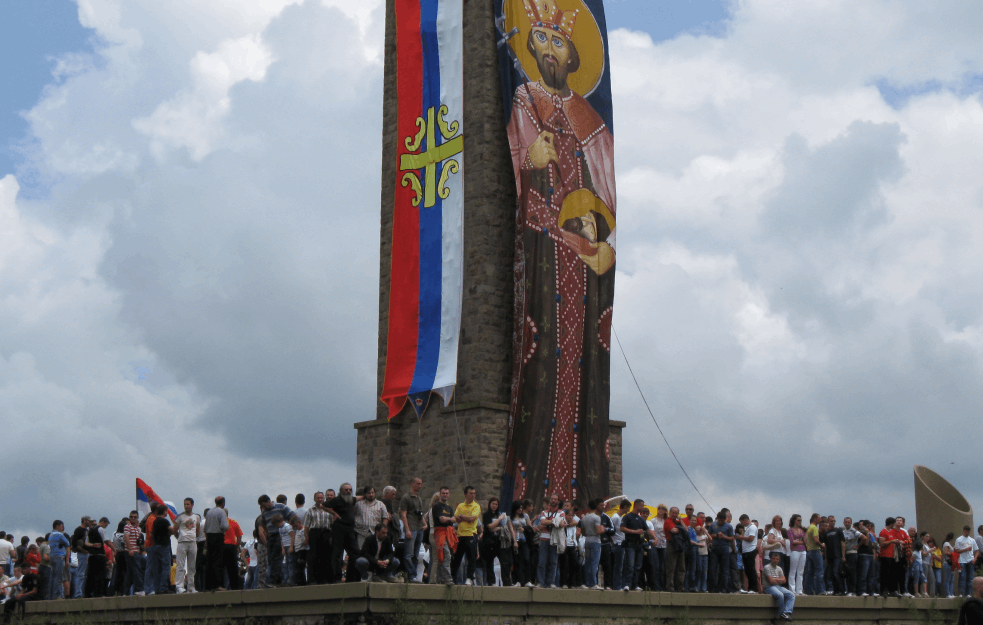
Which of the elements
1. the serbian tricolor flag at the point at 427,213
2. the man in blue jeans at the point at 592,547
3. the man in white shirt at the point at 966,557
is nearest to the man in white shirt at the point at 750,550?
the man in blue jeans at the point at 592,547

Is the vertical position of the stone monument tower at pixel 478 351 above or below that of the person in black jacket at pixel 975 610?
above

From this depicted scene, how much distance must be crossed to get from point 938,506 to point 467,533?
13.6m

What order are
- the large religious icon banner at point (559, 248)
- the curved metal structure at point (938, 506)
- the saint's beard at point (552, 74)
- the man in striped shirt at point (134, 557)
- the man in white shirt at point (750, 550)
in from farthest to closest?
the saint's beard at point (552, 74)
the curved metal structure at point (938, 506)
the large religious icon banner at point (559, 248)
the man in white shirt at point (750, 550)
the man in striped shirt at point (134, 557)

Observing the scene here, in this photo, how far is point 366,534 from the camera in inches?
645

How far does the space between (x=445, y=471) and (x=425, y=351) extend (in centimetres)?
266

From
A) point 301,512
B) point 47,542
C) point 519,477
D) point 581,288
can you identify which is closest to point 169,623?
point 301,512

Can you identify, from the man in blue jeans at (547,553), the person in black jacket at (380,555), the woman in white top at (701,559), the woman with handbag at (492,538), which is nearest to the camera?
the person in black jacket at (380,555)

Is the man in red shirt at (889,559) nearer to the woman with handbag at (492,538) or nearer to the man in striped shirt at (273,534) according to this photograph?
the woman with handbag at (492,538)

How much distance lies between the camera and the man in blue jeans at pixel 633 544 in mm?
18453

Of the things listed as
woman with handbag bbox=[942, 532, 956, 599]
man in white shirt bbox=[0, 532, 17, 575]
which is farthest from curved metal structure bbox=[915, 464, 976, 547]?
man in white shirt bbox=[0, 532, 17, 575]

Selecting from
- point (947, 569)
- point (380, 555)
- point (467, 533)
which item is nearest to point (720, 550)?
point (467, 533)

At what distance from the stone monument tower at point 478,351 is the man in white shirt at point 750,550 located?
622cm

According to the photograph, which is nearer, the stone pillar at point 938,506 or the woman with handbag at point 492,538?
the woman with handbag at point 492,538

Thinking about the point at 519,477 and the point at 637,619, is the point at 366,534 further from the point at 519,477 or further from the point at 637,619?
the point at 519,477
